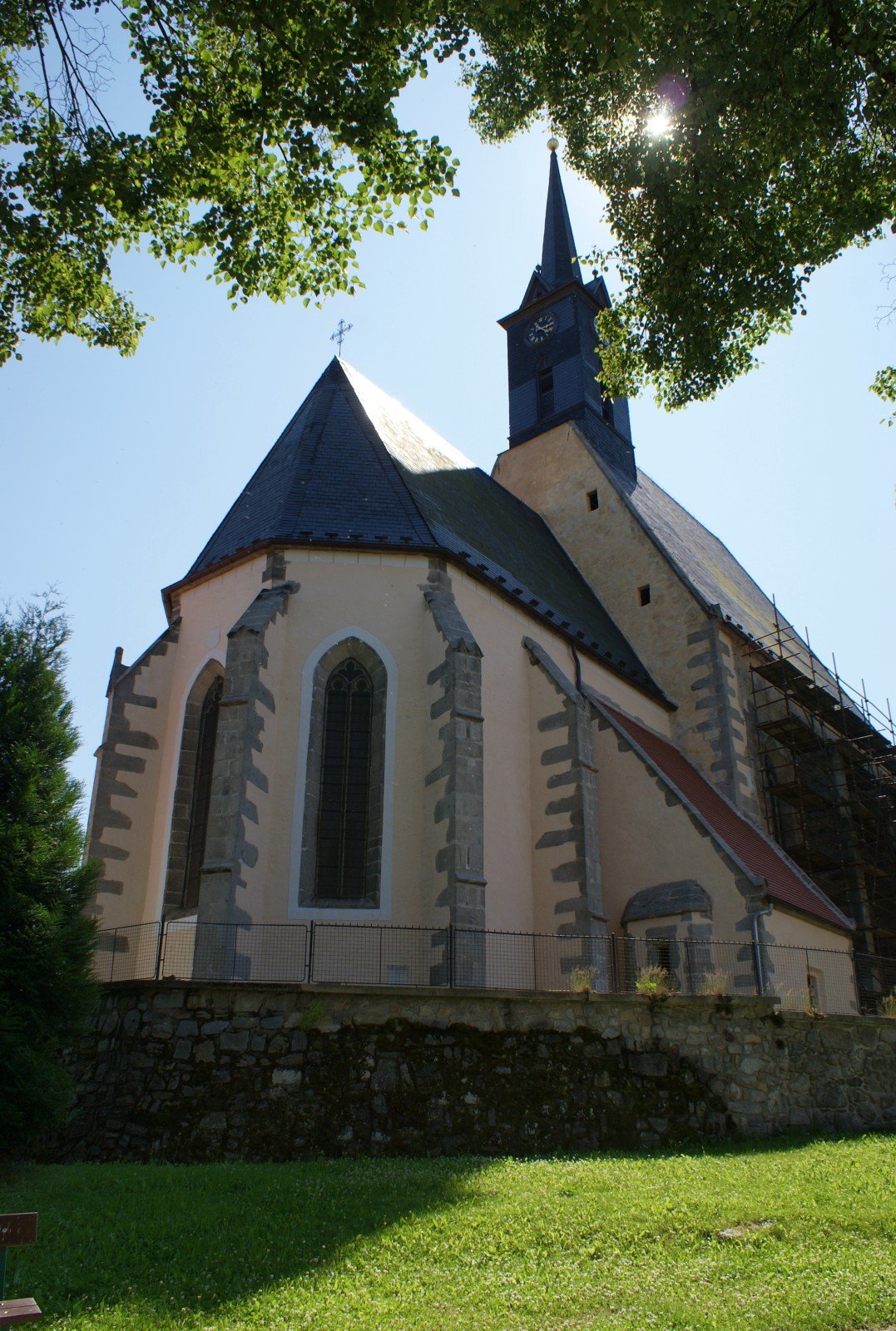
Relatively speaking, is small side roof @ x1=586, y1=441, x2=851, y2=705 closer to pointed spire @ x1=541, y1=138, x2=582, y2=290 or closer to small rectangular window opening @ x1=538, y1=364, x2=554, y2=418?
small rectangular window opening @ x1=538, y1=364, x2=554, y2=418

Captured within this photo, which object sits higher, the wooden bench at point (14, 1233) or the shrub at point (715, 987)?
the shrub at point (715, 987)

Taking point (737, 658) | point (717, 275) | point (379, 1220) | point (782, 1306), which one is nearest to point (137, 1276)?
point (379, 1220)

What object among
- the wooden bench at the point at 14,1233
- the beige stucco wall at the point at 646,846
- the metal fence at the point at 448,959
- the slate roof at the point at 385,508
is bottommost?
the wooden bench at the point at 14,1233

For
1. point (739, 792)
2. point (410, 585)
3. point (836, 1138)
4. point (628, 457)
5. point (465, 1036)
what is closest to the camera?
point (465, 1036)

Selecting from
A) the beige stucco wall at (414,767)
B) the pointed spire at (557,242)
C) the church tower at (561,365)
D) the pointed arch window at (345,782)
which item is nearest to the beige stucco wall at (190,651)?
the beige stucco wall at (414,767)

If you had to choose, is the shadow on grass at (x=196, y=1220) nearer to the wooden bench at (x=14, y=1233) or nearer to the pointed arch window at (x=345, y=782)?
the wooden bench at (x=14, y=1233)

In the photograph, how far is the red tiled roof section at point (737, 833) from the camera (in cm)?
1705

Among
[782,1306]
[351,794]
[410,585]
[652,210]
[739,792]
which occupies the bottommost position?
[782,1306]

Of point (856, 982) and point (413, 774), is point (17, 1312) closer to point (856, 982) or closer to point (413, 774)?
point (413, 774)

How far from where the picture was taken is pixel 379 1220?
7320 mm

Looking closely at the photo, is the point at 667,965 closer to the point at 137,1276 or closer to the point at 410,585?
the point at 410,585

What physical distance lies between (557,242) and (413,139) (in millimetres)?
24447

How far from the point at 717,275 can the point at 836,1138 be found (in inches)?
362

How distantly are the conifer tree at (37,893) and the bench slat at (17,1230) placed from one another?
12.6ft
